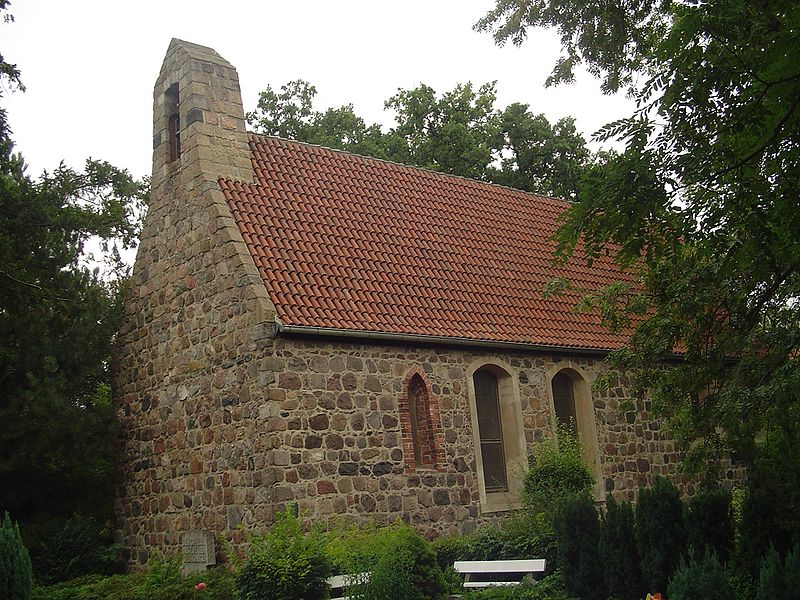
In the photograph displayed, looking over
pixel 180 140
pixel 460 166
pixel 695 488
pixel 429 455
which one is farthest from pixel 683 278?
pixel 460 166

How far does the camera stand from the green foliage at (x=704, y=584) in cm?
813

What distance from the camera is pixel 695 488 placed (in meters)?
19.2

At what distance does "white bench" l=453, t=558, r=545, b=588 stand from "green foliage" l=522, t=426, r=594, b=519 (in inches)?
117

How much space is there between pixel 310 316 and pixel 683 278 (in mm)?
5550

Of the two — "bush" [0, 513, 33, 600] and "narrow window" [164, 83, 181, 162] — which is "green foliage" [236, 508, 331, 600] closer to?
"bush" [0, 513, 33, 600]

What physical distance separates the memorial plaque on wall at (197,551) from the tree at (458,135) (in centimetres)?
1620

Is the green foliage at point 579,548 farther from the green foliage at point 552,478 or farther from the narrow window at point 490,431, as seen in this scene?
the narrow window at point 490,431

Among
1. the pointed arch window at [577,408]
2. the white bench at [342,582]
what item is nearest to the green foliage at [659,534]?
the white bench at [342,582]

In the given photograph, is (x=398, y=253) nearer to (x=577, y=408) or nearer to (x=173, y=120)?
(x=577, y=408)

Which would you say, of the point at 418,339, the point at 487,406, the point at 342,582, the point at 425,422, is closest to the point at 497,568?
the point at 342,582

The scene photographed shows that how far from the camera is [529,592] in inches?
420

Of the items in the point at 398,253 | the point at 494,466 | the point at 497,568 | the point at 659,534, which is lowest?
the point at 497,568

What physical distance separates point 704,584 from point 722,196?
3866mm

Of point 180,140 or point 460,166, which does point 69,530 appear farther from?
point 460,166
